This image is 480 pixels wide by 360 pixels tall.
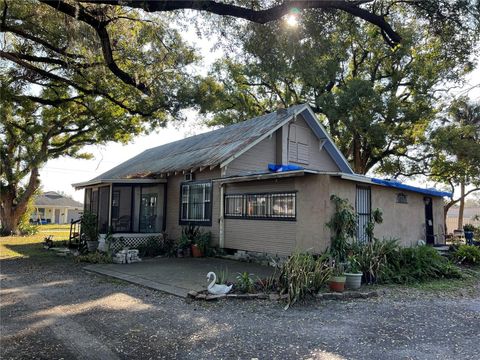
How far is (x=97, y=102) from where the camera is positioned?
67.9ft

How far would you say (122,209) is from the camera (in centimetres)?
Result: 1538

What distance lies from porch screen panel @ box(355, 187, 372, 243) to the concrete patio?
3137mm

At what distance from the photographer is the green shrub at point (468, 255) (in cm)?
1224

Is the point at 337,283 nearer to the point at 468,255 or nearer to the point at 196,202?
the point at 468,255

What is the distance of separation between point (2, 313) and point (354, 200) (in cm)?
884

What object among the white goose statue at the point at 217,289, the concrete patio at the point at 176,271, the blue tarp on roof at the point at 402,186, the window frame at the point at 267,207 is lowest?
the concrete patio at the point at 176,271

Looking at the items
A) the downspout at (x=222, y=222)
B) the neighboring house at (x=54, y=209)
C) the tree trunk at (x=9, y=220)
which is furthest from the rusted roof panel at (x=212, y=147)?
the neighboring house at (x=54, y=209)

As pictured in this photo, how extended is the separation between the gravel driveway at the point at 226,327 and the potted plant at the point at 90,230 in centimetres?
655

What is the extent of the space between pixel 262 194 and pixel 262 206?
1.26ft

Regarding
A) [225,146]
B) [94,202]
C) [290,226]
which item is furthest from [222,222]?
[94,202]

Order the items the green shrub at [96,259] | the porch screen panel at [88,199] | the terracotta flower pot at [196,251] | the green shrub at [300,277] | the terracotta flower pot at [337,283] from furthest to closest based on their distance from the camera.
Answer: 1. the porch screen panel at [88,199]
2. the terracotta flower pot at [196,251]
3. the green shrub at [96,259]
4. the terracotta flower pot at [337,283]
5. the green shrub at [300,277]

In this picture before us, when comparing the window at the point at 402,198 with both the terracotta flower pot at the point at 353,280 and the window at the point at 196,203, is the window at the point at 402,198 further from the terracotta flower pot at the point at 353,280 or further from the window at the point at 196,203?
the window at the point at 196,203

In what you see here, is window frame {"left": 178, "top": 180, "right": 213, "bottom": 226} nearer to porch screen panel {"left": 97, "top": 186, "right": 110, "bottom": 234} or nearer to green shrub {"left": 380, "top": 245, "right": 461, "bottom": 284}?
porch screen panel {"left": 97, "top": 186, "right": 110, "bottom": 234}

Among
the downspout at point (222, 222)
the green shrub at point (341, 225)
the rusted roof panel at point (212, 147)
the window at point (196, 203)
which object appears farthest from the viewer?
the window at point (196, 203)
